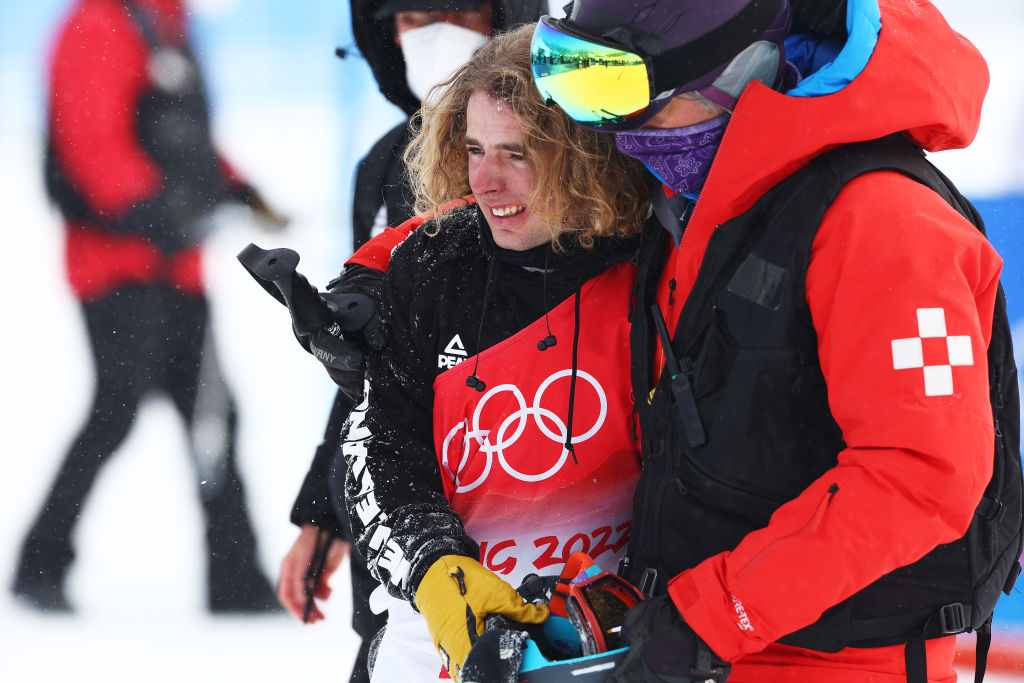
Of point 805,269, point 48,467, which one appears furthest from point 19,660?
point 805,269

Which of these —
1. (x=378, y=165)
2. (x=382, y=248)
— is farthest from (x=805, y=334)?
(x=378, y=165)

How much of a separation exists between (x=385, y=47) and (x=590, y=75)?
7.43 ft

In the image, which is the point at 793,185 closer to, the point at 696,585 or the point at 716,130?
the point at 716,130

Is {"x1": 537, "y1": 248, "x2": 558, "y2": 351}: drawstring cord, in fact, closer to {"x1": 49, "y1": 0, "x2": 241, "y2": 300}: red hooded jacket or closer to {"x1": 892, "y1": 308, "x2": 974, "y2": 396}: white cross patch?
{"x1": 892, "y1": 308, "x2": 974, "y2": 396}: white cross patch

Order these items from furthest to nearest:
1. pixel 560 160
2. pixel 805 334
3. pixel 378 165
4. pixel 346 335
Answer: pixel 378 165 → pixel 346 335 → pixel 560 160 → pixel 805 334

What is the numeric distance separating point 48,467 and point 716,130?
318 cm

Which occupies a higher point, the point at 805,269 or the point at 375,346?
the point at 375,346

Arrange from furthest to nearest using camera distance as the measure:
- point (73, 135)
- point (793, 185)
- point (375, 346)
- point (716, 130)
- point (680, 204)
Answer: point (73, 135)
point (375, 346)
point (680, 204)
point (716, 130)
point (793, 185)

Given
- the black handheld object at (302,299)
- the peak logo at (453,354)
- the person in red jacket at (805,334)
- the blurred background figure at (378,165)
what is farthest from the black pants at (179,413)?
the person in red jacket at (805,334)

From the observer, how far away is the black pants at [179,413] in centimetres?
358

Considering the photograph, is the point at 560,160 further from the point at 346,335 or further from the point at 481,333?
the point at 346,335

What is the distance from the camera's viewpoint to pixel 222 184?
356 cm

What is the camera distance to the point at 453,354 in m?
1.82

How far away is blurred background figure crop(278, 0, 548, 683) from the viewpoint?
10.6 feet
